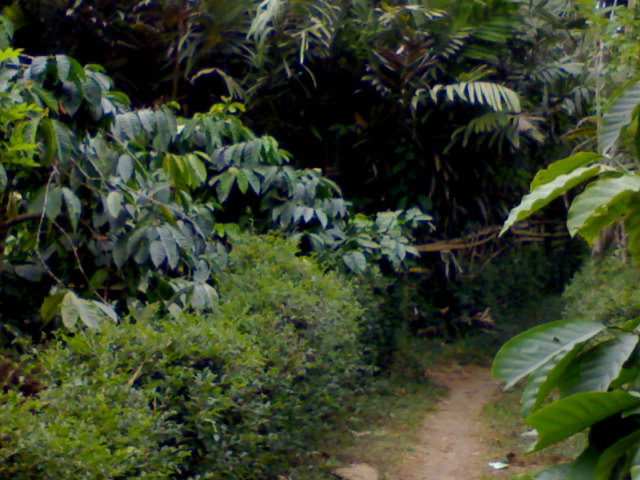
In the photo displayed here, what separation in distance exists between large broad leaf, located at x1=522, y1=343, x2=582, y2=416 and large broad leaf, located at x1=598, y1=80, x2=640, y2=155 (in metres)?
0.57

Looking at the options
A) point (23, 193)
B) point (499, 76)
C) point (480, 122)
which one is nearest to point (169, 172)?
point (23, 193)

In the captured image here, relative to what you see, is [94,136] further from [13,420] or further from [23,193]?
[13,420]

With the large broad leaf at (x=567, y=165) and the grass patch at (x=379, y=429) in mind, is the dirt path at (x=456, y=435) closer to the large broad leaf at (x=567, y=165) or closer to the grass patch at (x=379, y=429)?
the grass patch at (x=379, y=429)

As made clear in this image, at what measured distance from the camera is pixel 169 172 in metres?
4.07

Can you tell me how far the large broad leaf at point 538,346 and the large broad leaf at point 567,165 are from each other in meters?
0.35

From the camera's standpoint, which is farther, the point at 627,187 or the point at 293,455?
the point at 293,455

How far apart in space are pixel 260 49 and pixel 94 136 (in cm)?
322

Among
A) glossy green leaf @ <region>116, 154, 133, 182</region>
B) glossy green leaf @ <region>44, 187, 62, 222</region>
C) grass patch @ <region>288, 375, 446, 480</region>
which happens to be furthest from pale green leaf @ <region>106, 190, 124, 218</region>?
grass patch @ <region>288, 375, 446, 480</region>

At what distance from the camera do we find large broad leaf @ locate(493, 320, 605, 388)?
1584mm

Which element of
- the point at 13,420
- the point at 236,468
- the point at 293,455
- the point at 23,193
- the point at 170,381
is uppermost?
the point at 23,193

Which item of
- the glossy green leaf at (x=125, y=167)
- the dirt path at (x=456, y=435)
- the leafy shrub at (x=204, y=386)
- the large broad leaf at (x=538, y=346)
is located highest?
the large broad leaf at (x=538, y=346)

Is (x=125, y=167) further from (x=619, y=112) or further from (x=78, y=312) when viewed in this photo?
(x=619, y=112)

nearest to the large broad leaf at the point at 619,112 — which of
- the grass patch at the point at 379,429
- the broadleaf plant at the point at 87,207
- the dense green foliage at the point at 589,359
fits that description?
the dense green foliage at the point at 589,359

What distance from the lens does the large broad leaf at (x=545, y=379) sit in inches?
61.9
